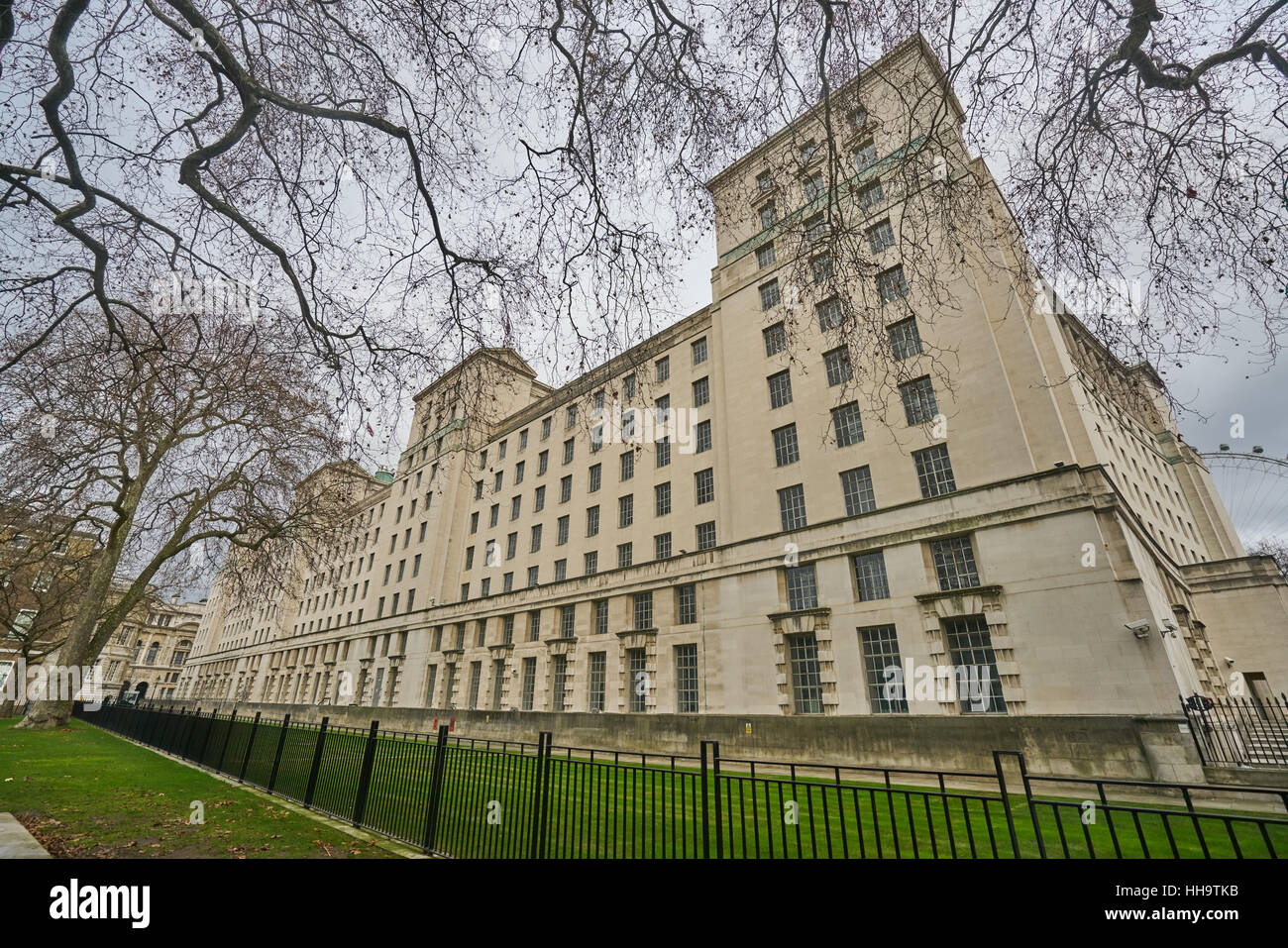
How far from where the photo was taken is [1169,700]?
49.2ft

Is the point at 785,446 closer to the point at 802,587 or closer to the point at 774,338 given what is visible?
the point at 774,338

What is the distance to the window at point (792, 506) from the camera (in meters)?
24.9

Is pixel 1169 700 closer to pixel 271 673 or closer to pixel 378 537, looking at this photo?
pixel 378 537

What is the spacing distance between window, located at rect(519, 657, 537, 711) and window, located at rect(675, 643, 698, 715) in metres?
10.6

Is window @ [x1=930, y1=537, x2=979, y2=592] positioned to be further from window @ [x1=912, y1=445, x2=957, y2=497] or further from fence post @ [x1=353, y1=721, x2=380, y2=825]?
fence post @ [x1=353, y1=721, x2=380, y2=825]

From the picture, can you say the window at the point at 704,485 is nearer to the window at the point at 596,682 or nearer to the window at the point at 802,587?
the window at the point at 802,587

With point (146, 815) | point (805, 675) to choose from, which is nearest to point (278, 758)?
point (146, 815)

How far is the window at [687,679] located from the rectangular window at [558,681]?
7.92 meters

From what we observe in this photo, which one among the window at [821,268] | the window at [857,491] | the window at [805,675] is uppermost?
the window at [857,491]

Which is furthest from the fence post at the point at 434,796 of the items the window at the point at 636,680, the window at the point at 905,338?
the window at the point at 905,338

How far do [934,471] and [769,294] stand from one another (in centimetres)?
1320

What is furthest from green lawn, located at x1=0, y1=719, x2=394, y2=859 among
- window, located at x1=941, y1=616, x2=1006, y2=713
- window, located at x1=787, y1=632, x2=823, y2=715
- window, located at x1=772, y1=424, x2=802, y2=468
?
window, located at x1=772, y1=424, x2=802, y2=468
